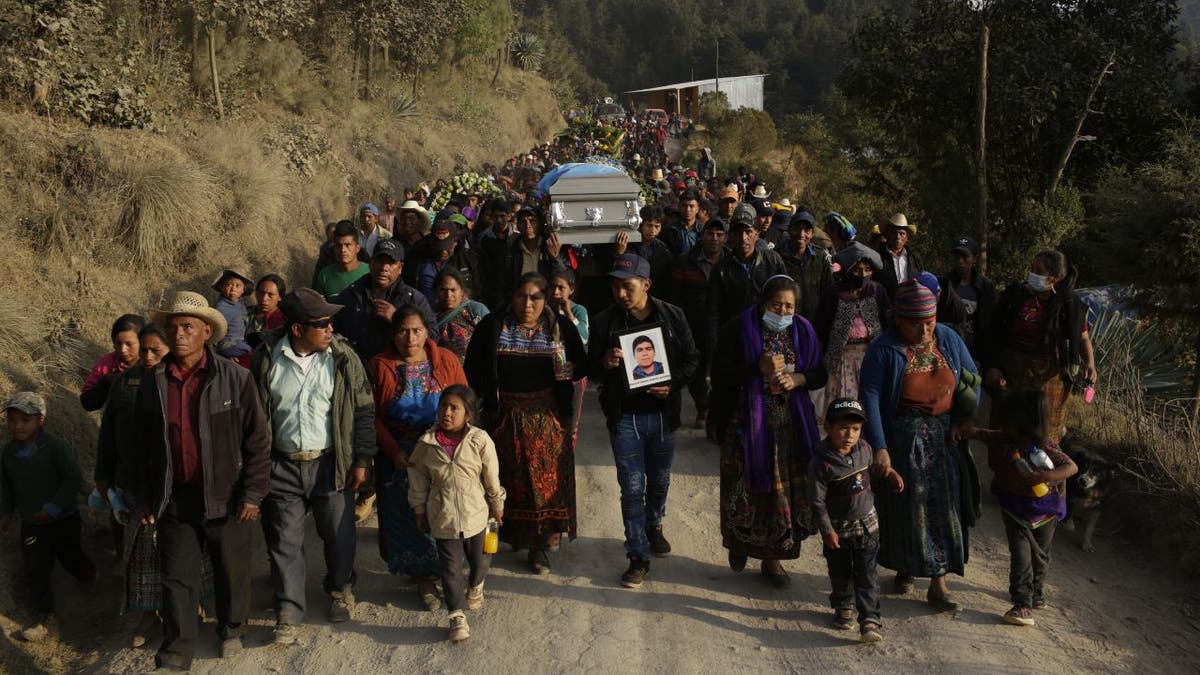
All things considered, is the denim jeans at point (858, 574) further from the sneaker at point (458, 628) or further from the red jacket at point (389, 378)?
the red jacket at point (389, 378)

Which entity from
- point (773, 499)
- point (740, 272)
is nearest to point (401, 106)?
point (740, 272)

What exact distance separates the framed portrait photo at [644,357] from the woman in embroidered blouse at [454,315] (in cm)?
138

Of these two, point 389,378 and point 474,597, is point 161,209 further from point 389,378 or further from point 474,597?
point 474,597

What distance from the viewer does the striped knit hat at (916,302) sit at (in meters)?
4.77

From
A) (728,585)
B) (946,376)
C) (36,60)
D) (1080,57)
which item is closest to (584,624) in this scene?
(728,585)

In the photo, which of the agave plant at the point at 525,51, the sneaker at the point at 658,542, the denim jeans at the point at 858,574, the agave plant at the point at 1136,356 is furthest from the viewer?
the agave plant at the point at 525,51

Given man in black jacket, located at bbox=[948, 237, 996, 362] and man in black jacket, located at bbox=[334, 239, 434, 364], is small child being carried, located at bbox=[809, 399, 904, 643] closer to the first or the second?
man in black jacket, located at bbox=[334, 239, 434, 364]

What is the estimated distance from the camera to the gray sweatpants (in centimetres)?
484

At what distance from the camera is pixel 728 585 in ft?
17.7

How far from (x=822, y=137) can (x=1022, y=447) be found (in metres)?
31.3

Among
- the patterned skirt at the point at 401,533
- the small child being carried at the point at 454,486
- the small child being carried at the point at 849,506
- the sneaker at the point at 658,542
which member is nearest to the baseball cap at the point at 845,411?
the small child being carried at the point at 849,506

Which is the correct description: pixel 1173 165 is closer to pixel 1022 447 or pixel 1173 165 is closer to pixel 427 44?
pixel 1022 447

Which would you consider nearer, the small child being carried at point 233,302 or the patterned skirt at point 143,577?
the patterned skirt at point 143,577

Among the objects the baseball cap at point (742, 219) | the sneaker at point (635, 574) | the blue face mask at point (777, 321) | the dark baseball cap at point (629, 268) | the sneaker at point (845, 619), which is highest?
the baseball cap at point (742, 219)
